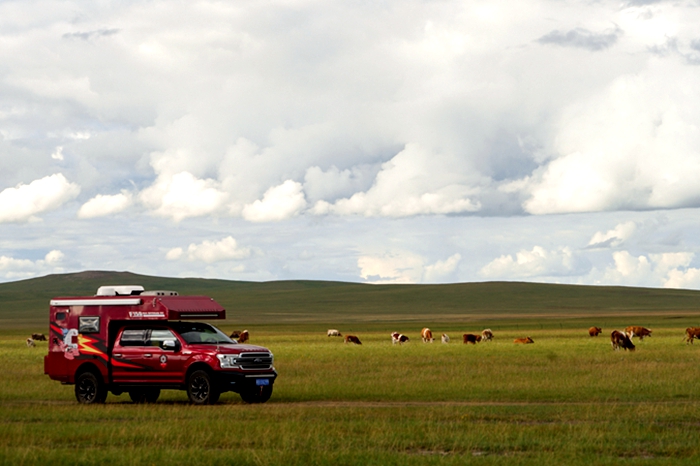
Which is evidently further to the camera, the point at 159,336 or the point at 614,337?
the point at 614,337

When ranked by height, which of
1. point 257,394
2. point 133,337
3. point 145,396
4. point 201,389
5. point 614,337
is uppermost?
point 133,337

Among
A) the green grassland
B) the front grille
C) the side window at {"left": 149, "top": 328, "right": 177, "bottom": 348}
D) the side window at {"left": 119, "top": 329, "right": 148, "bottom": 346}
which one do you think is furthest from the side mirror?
the front grille

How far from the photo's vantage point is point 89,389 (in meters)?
27.3

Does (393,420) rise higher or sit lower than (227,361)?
lower

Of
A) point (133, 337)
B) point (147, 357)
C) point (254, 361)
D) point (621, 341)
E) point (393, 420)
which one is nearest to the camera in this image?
point (393, 420)

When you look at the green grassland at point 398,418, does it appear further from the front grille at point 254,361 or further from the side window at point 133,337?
the side window at point 133,337

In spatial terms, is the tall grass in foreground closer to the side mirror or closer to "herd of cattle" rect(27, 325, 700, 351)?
the side mirror

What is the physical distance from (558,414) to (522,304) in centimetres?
16926

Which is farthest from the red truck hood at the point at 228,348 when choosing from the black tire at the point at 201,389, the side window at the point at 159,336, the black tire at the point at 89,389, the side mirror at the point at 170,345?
the black tire at the point at 89,389

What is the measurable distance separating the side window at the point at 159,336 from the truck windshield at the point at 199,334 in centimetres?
27

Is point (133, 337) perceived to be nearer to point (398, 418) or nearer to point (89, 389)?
point (89, 389)

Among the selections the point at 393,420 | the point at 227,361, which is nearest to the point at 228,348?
the point at 227,361

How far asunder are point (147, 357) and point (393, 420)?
833cm

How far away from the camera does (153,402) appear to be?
90.4 ft
